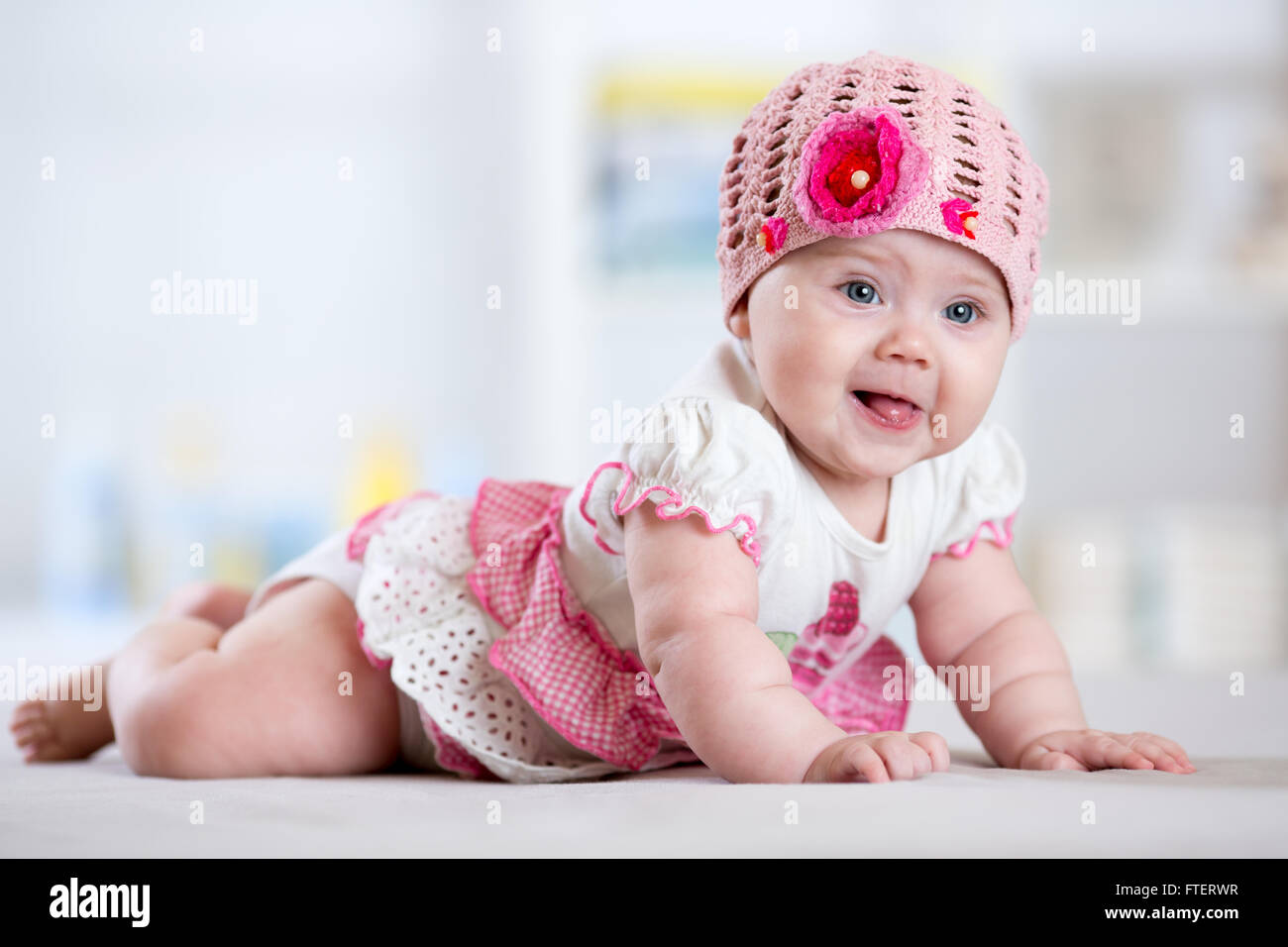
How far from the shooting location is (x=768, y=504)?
2.88 feet

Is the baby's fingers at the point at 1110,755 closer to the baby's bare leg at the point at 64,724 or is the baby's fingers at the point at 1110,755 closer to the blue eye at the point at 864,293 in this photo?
the blue eye at the point at 864,293

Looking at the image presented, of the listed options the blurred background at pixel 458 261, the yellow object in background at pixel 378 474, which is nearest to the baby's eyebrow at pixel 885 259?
the blurred background at pixel 458 261

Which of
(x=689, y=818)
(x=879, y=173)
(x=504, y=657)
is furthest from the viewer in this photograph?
(x=504, y=657)

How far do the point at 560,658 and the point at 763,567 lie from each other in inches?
6.4

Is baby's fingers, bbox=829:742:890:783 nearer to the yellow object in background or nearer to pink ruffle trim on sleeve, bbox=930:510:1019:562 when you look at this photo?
pink ruffle trim on sleeve, bbox=930:510:1019:562

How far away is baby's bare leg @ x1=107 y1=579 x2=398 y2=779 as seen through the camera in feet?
3.34

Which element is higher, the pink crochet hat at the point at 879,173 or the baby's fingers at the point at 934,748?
the pink crochet hat at the point at 879,173

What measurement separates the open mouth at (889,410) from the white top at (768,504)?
6 cm

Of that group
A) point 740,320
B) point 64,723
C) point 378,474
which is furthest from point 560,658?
point 378,474

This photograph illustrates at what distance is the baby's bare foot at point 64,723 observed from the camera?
3.83 ft

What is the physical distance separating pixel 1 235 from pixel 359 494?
0.93 meters

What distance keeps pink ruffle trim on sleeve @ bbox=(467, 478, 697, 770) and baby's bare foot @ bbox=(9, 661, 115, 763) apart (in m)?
0.40

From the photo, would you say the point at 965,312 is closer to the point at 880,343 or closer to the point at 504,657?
the point at 880,343
